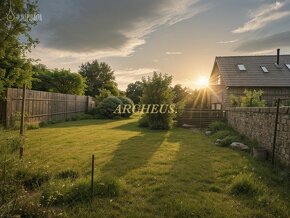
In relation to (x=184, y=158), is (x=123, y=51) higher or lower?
higher

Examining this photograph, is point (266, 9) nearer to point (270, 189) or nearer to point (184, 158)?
point (184, 158)

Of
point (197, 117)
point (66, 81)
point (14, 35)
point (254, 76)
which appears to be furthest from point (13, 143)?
point (66, 81)

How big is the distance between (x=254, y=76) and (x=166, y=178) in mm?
18357

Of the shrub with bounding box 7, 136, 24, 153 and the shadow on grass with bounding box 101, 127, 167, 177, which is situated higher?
the shrub with bounding box 7, 136, 24, 153

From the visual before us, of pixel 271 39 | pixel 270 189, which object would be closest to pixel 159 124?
pixel 270 189

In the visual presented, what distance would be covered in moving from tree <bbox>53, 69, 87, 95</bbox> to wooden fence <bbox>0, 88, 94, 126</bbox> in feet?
17.0

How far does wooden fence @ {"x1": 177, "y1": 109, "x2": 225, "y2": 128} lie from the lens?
16.8m

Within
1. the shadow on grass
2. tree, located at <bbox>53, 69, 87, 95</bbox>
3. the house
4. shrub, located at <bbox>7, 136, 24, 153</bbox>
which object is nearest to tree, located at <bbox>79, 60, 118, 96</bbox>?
tree, located at <bbox>53, 69, 87, 95</bbox>

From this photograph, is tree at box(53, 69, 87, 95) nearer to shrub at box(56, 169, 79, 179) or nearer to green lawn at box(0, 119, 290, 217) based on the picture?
green lawn at box(0, 119, 290, 217)

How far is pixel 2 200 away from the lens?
357 centimetres

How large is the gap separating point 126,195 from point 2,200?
2065 millimetres

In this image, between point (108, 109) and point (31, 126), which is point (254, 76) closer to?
point (108, 109)

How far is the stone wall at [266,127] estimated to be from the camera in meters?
5.90

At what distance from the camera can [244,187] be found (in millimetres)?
4562
